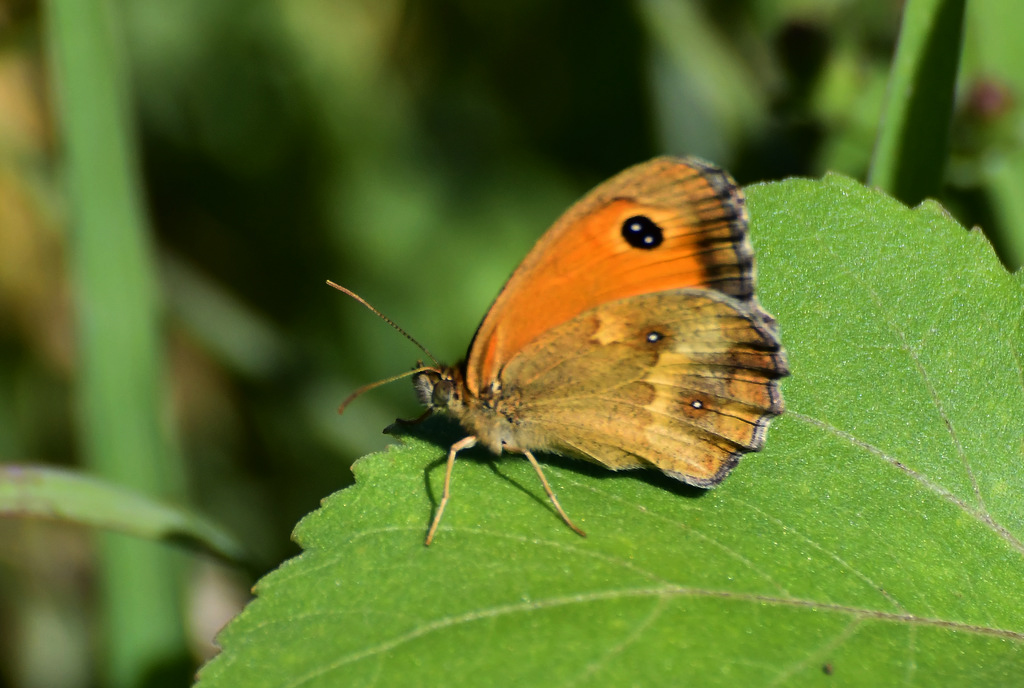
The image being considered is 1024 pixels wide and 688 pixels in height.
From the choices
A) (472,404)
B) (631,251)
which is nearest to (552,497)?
(472,404)

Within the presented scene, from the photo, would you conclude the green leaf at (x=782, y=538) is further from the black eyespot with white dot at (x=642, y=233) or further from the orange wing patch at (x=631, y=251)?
the black eyespot with white dot at (x=642, y=233)

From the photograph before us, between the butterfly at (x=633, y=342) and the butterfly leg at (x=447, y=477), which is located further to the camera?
the butterfly at (x=633, y=342)

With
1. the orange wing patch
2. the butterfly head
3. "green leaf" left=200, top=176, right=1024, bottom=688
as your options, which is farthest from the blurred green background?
"green leaf" left=200, top=176, right=1024, bottom=688

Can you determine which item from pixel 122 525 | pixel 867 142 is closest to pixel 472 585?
pixel 122 525

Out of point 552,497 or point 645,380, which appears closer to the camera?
point 552,497

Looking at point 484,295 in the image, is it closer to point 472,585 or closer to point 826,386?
point 826,386

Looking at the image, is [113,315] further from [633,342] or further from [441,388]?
[633,342]

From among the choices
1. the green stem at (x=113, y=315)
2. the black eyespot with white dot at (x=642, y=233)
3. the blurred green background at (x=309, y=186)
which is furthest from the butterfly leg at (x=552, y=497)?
the blurred green background at (x=309, y=186)
